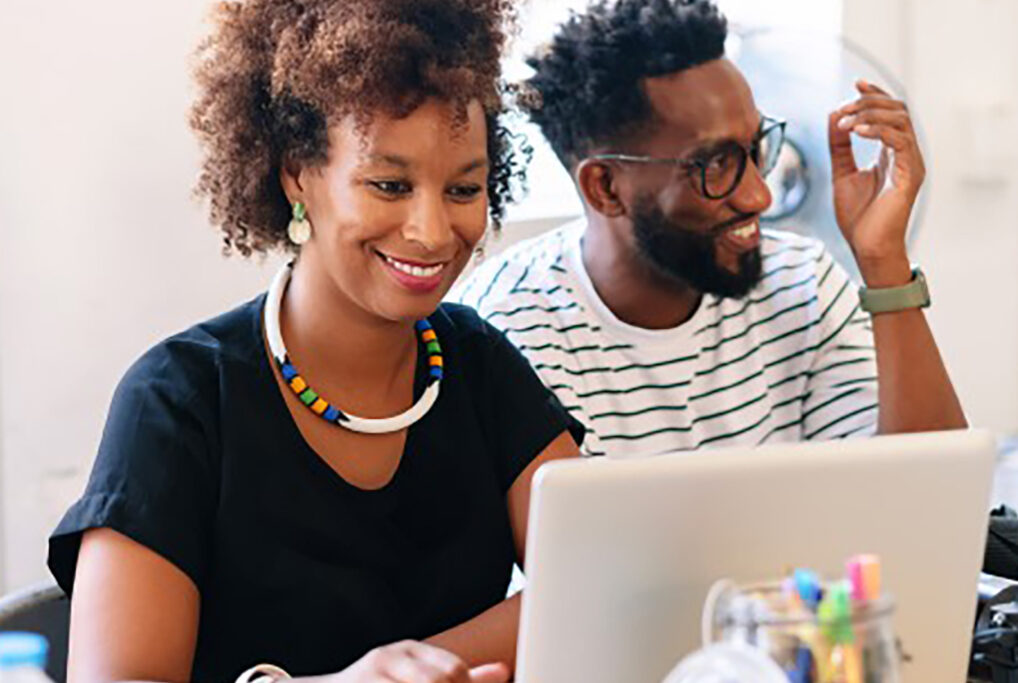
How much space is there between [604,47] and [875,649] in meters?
1.24

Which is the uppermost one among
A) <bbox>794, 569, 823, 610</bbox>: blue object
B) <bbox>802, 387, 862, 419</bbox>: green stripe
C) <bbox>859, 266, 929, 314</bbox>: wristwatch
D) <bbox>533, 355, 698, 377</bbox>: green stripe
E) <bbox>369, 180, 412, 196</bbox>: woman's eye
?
<bbox>369, 180, 412, 196</bbox>: woman's eye

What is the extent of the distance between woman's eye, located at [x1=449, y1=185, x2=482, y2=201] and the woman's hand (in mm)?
505

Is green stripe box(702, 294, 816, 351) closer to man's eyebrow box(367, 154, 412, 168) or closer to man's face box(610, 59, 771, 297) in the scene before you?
man's face box(610, 59, 771, 297)

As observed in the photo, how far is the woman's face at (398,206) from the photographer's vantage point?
1.54 metres

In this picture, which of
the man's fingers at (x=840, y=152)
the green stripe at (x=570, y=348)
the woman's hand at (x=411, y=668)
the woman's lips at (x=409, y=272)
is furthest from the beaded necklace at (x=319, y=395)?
the man's fingers at (x=840, y=152)

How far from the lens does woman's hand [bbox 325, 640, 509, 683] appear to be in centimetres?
117

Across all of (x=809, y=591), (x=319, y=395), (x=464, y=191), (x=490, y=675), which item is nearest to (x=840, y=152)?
(x=464, y=191)

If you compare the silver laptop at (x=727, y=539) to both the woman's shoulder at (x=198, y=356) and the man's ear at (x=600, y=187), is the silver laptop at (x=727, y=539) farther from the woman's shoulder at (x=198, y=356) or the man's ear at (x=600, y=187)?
the man's ear at (x=600, y=187)

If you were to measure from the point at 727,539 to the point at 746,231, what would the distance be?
0.99 metres

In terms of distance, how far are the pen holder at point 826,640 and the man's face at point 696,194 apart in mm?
1072

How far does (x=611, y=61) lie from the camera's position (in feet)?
6.89

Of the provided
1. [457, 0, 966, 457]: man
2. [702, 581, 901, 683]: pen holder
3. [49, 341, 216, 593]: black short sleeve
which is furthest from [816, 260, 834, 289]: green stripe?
[702, 581, 901, 683]: pen holder

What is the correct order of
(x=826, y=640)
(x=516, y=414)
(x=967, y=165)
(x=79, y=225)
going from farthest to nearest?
(x=967, y=165) < (x=79, y=225) < (x=516, y=414) < (x=826, y=640)

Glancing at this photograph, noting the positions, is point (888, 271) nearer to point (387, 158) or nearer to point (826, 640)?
point (387, 158)
